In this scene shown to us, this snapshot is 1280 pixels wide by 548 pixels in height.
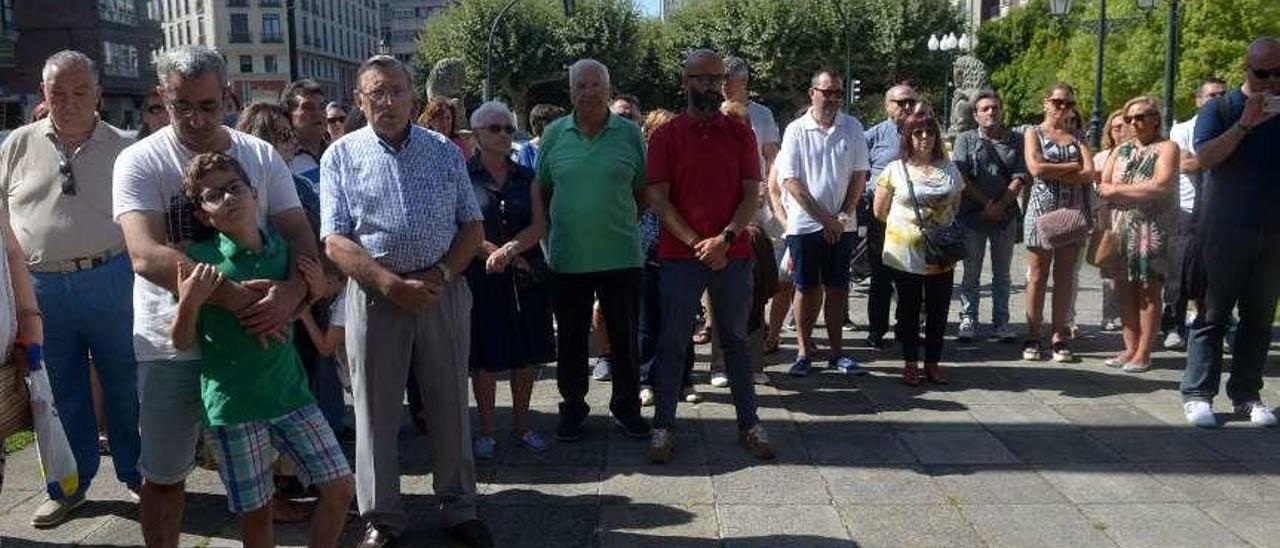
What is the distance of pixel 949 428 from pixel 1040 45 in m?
43.5

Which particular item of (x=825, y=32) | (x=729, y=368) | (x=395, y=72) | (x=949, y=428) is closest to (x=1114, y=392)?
(x=949, y=428)

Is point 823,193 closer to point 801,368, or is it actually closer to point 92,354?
point 801,368

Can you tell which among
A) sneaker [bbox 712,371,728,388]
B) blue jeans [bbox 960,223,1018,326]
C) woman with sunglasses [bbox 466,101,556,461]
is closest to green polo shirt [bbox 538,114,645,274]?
woman with sunglasses [bbox 466,101,556,461]

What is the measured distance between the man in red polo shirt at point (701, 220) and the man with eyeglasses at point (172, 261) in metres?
2.07

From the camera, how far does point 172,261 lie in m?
2.98

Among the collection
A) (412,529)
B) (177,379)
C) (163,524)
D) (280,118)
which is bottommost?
(412,529)

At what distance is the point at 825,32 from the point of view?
43.2m

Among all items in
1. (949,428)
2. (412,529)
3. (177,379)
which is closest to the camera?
(177,379)

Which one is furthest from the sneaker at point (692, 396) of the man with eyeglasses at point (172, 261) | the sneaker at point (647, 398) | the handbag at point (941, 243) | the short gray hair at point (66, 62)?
the short gray hair at point (66, 62)

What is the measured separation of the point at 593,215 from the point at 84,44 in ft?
171

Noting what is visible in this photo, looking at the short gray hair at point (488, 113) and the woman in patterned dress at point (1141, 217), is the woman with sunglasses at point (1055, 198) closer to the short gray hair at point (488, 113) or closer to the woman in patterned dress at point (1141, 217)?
the woman in patterned dress at point (1141, 217)

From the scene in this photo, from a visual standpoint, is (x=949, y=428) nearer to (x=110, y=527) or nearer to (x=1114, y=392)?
(x=1114, y=392)

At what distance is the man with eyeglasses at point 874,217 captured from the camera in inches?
289

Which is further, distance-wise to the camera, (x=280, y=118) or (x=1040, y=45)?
(x=1040, y=45)
